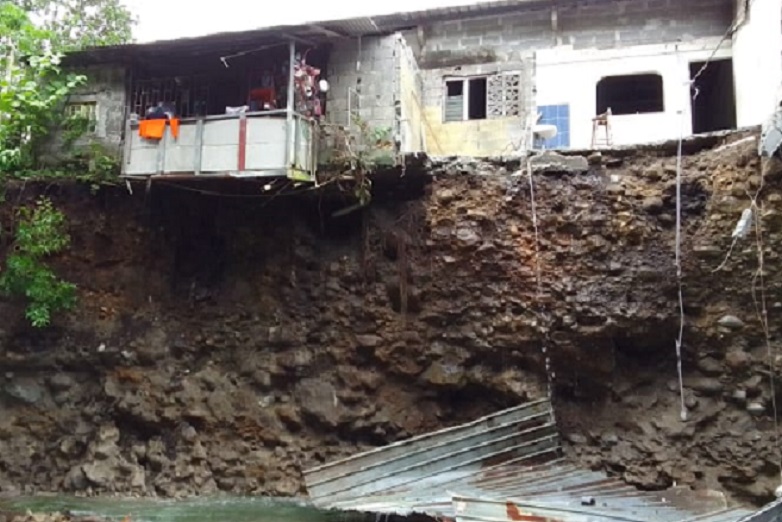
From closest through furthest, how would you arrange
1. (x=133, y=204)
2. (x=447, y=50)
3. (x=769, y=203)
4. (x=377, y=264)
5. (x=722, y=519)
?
(x=722, y=519)
(x=769, y=203)
(x=377, y=264)
(x=133, y=204)
(x=447, y=50)

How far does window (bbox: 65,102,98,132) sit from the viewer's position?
1393 centimetres

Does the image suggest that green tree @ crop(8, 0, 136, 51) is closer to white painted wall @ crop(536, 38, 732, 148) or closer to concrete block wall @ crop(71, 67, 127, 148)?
concrete block wall @ crop(71, 67, 127, 148)

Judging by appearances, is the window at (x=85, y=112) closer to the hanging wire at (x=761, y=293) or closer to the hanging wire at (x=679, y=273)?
the hanging wire at (x=679, y=273)

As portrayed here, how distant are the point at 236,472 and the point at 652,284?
7.48 m

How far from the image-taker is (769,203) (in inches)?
428

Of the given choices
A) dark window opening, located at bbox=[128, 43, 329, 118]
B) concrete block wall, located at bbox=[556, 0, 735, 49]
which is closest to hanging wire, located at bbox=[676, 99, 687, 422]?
→ concrete block wall, located at bbox=[556, 0, 735, 49]

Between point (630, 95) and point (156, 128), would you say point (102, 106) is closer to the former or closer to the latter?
point (156, 128)

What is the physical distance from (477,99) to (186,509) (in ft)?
30.7

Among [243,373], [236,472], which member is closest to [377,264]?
[243,373]

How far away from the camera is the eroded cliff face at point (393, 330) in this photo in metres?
11.3

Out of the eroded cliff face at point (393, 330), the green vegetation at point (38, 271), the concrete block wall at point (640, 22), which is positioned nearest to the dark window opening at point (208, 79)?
the eroded cliff face at point (393, 330)

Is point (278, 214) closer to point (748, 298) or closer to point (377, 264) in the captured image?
point (377, 264)

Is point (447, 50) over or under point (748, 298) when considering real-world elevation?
over

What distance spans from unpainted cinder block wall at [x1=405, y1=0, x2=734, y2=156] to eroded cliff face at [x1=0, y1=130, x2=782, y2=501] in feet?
7.22
